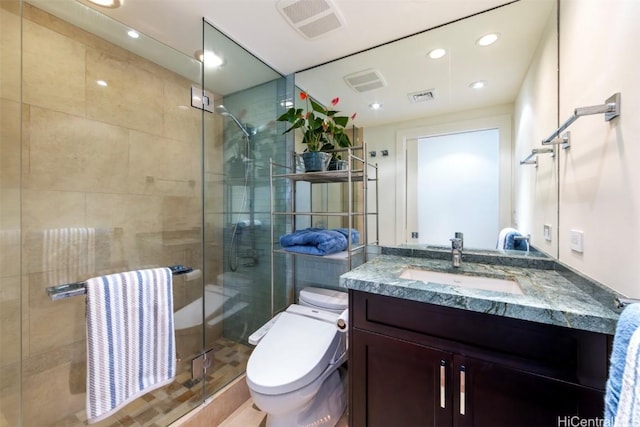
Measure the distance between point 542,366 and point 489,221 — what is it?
804 mm

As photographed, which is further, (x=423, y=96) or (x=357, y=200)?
(x=357, y=200)

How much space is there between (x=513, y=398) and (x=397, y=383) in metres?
0.38

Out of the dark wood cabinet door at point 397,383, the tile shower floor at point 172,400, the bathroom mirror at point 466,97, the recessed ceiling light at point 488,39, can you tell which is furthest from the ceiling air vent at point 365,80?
the tile shower floor at point 172,400

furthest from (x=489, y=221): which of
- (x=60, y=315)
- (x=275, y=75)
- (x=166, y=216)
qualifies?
(x=60, y=315)

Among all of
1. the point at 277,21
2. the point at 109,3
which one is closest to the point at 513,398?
the point at 277,21

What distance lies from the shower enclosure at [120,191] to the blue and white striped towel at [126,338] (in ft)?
1.06

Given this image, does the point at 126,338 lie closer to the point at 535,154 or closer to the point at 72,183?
the point at 72,183

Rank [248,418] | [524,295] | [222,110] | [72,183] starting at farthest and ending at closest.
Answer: [222,110], [248,418], [72,183], [524,295]

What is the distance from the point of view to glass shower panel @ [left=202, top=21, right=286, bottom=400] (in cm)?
169

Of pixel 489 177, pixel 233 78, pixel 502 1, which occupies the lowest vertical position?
pixel 489 177

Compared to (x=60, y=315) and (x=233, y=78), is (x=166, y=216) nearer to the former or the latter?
(x=60, y=315)

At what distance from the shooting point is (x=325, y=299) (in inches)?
63.3

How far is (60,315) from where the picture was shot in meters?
1.34

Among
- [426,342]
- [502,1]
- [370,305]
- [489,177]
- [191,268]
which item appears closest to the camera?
[426,342]
